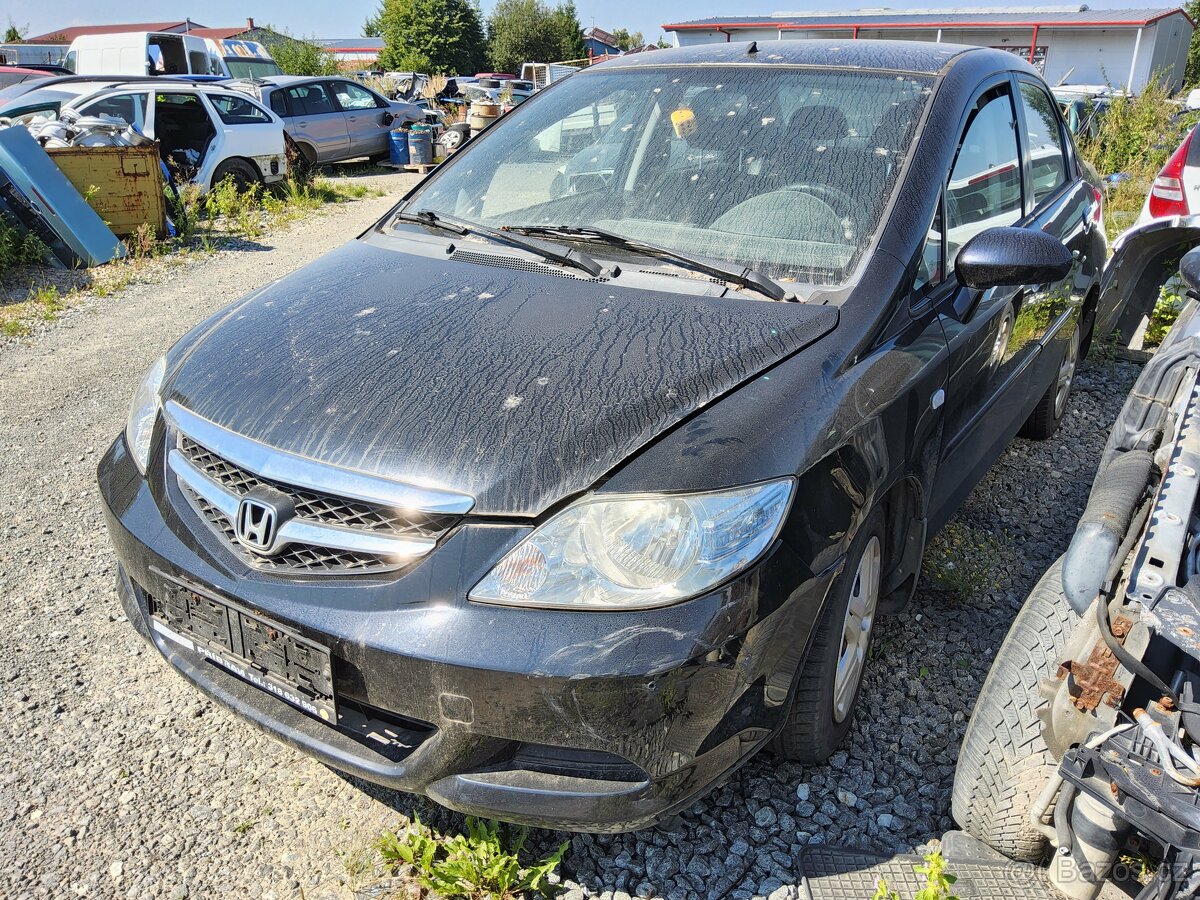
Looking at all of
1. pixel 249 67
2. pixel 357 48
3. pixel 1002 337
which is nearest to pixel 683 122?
pixel 1002 337

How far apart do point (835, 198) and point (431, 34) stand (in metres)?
55.9

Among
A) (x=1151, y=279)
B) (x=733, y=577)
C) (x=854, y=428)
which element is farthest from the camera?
(x=1151, y=279)

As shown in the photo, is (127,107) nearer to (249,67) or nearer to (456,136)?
(456,136)

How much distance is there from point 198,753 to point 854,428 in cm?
191

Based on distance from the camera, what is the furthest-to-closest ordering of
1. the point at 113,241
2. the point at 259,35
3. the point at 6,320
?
the point at 259,35 → the point at 113,241 → the point at 6,320

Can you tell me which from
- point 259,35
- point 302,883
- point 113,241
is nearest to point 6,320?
point 113,241

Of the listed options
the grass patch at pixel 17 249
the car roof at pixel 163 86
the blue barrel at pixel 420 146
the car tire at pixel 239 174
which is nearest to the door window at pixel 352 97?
the blue barrel at pixel 420 146

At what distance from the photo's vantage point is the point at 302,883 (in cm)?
209

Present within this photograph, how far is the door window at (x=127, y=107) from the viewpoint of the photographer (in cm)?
1014

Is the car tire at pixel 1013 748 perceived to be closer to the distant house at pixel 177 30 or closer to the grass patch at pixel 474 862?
the grass patch at pixel 474 862

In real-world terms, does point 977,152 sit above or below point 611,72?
below

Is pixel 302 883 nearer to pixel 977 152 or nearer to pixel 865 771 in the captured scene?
pixel 865 771

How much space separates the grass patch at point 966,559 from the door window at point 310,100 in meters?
13.2

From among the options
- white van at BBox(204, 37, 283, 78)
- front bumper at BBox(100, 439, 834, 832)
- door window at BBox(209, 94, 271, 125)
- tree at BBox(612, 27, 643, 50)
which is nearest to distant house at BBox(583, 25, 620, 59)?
tree at BBox(612, 27, 643, 50)
